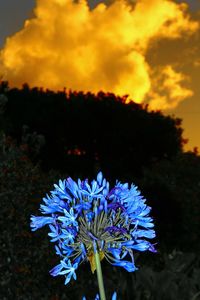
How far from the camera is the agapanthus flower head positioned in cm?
248

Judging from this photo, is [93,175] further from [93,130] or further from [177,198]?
[177,198]

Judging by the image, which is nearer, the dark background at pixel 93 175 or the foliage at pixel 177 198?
the dark background at pixel 93 175

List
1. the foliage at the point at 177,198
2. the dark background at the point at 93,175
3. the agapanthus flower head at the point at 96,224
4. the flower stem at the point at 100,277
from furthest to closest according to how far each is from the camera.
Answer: the foliage at the point at 177,198
the dark background at the point at 93,175
the agapanthus flower head at the point at 96,224
the flower stem at the point at 100,277

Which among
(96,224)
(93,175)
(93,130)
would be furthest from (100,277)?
(93,130)

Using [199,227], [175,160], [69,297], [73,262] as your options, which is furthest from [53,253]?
[175,160]

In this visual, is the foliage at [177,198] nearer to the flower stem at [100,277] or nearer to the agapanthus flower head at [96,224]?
→ the agapanthus flower head at [96,224]

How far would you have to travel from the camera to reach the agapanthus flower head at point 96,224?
248cm

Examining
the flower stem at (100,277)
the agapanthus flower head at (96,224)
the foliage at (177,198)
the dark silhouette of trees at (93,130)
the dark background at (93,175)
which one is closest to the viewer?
the flower stem at (100,277)

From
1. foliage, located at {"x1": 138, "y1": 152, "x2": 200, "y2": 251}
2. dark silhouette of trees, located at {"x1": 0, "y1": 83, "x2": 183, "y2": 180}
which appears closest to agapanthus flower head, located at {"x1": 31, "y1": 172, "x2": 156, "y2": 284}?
foliage, located at {"x1": 138, "y1": 152, "x2": 200, "y2": 251}

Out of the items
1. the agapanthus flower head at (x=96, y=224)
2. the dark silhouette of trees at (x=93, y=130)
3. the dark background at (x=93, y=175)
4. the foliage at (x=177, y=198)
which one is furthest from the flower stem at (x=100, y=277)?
the dark silhouette of trees at (x=93, y=130)

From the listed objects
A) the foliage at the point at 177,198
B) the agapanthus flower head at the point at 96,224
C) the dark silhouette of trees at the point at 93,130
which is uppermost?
the dark silhouette of trees at the point at 93,130

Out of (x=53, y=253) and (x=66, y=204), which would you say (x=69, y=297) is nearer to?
(x=53, y=253)

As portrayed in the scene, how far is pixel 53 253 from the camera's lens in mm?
8336

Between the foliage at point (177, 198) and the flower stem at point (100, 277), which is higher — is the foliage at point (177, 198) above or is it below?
above
